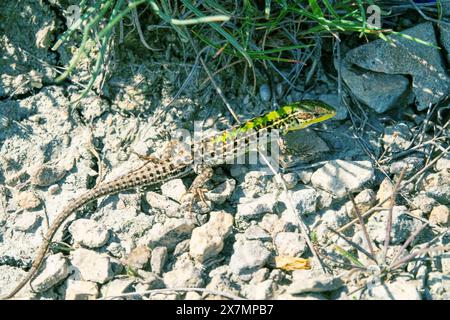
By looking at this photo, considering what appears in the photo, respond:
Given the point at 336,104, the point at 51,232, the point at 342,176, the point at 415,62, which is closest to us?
the point at 51,232

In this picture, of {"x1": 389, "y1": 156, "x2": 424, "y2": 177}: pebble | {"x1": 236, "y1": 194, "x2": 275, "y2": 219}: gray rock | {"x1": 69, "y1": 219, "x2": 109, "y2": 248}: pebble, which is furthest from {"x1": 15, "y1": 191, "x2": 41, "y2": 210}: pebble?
{"x1": 389, "y1": 156, "x2": 424, "y2": 177}: pebble

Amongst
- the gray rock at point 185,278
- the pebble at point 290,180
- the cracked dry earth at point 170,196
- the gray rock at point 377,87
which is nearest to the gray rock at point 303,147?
the cracked dry earth at point 170,196

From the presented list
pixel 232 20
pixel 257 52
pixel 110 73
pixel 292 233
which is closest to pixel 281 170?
pixel 292 233

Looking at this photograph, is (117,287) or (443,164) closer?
(117,287)

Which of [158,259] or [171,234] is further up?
[171,234]

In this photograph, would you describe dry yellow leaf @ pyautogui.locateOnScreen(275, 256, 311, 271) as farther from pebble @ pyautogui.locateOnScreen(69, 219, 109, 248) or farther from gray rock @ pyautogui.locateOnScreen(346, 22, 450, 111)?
gray rock @ pyautogui.locateOnScreen(346, 22, 450, 111)

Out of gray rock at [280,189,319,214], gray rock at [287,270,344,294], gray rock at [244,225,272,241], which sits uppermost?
gray rock at [280,189,319,214]

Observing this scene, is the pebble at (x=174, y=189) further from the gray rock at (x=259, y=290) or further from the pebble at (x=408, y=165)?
the pebble at (x=408, y=165)

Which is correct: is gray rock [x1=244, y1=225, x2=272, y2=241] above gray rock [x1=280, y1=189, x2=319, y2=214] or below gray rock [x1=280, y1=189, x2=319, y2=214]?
below

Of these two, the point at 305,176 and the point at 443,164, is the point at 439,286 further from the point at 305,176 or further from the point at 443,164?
the point at 305,176

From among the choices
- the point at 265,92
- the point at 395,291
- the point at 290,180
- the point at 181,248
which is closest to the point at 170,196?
the point at 181,248
